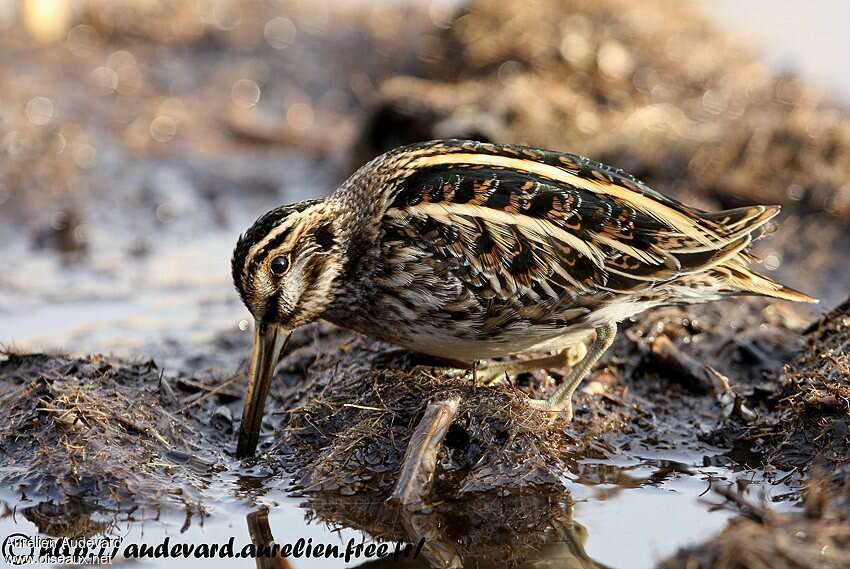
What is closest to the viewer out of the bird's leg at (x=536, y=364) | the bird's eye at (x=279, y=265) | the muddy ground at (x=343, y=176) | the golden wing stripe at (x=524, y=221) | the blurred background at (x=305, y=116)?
the muddy ground at (x=343, y=176)

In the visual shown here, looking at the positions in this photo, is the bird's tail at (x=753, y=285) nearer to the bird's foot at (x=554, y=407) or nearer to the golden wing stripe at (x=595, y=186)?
the golden wing stripe at (x=595, y=186)

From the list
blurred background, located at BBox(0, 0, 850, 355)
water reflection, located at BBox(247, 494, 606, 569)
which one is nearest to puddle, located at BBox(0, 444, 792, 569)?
water reflection, located at BBox(247, 494, 606, 569)

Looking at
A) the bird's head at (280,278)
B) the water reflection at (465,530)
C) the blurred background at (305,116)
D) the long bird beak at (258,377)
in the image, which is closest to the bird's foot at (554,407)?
the water reflection at (465,530)

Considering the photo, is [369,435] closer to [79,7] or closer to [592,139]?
[592,139]

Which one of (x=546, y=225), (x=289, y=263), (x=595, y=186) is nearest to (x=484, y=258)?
(x=546, y=225)

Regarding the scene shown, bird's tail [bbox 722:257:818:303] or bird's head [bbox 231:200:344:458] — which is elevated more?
bird's tail [bbox 722:257:818:303]

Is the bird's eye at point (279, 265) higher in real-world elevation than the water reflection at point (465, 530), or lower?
higher

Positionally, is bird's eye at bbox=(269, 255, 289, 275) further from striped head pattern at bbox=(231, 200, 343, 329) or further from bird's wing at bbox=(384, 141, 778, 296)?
bird's wing at bbox=(384, 141, 778, 296)
